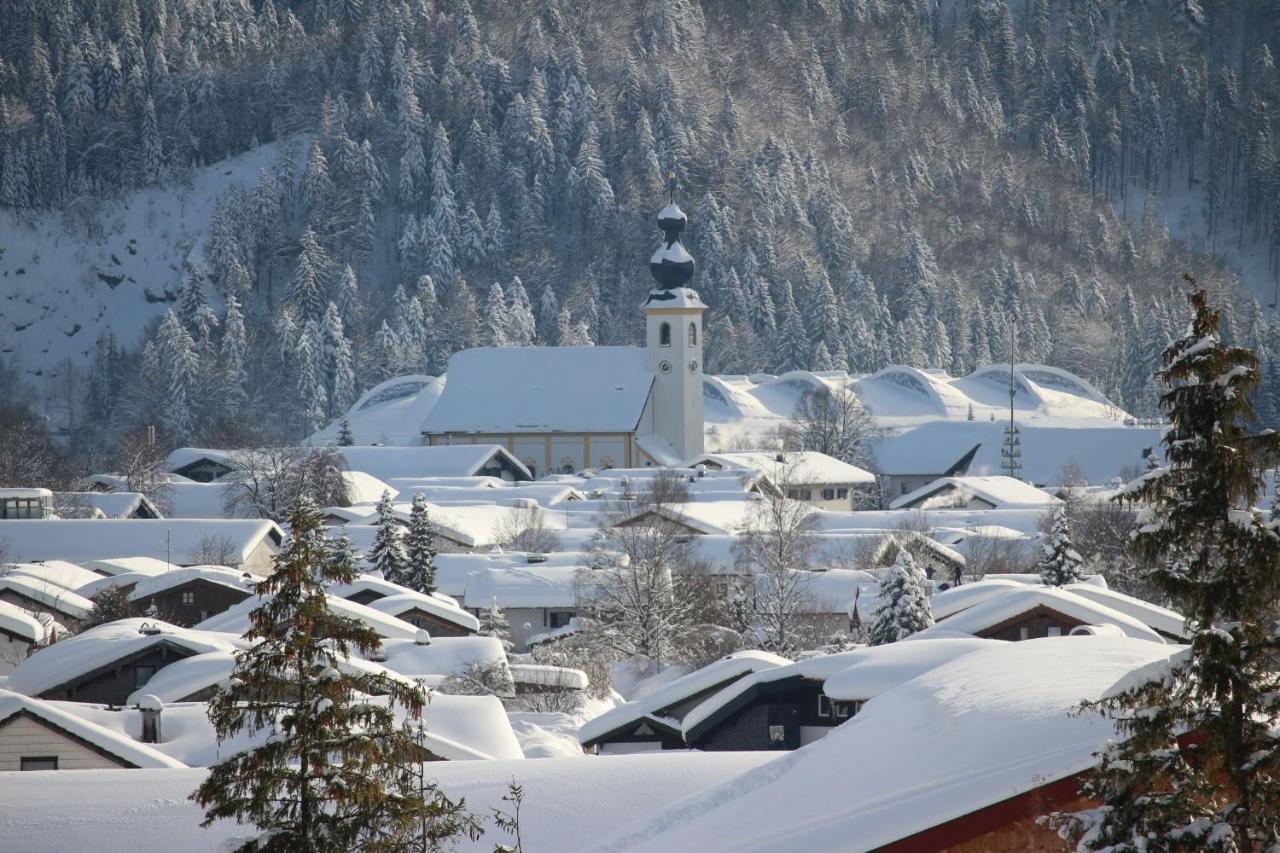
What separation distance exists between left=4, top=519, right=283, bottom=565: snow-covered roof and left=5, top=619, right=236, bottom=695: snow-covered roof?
22.7 metres

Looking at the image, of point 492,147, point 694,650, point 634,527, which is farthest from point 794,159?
point 694,650

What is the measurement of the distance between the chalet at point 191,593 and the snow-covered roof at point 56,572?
196 inches

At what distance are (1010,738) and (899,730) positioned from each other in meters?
1.39

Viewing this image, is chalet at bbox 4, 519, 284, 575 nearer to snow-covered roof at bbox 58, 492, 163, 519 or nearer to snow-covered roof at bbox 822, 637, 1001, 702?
snow-covered roof at bbox 58, 492, 163, 519

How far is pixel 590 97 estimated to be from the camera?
575 ft

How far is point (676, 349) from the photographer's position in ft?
290

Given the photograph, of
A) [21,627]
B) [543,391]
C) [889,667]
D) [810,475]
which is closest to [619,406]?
[543,391]

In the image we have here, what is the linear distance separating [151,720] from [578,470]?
65.8 metres

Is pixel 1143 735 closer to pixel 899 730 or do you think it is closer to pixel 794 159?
pixel 899 730

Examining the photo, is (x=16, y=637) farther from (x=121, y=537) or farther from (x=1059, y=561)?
(x=1059, y=561)

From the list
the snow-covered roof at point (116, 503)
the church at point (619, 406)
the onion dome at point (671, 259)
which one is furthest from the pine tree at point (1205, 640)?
the onion dome at point (671, 259)

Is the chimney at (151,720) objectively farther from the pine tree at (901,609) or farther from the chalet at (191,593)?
the chalet at (191,593)

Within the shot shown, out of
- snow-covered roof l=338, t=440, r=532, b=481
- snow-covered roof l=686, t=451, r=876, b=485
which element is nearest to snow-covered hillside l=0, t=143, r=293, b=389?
snow-covered roof l=338, t=440, r=532, b=481

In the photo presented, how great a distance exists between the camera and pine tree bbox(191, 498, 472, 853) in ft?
35.0
